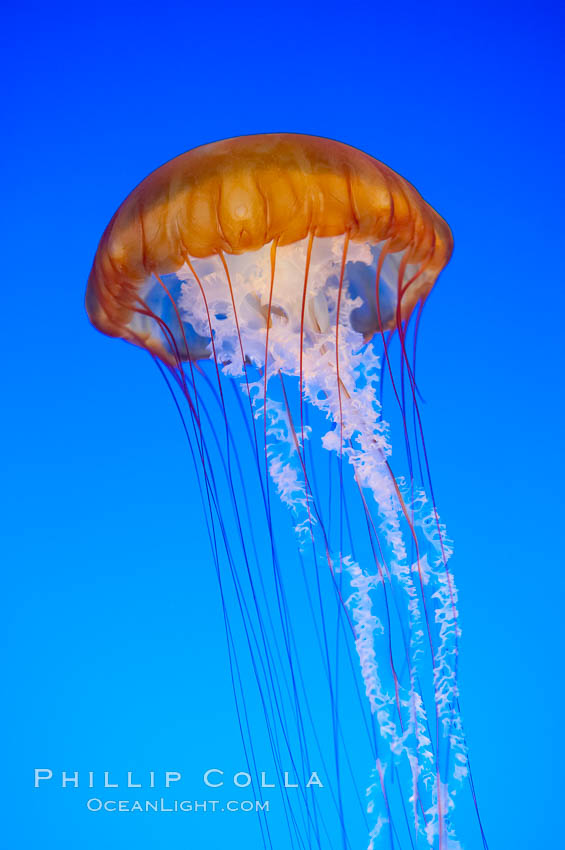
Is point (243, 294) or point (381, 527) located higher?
point (243, 294)

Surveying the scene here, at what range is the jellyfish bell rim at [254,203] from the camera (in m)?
2.61

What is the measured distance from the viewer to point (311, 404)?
3.45 metres

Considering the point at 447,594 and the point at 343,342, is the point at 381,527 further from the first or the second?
the point at 343,342

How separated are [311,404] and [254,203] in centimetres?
112

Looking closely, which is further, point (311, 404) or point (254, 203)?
point (311, 404)

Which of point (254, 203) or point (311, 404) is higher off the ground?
point (254, 203)

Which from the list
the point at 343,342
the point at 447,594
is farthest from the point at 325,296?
the point at 447,594

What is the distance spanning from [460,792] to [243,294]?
298 cm

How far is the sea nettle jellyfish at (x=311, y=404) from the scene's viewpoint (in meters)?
2.66

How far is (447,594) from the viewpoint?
3117mm

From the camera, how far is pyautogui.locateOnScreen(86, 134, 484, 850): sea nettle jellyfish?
266 centimetres

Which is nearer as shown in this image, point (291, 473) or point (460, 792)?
point (291, 473)

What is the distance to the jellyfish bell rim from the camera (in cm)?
261

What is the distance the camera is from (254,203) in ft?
8.50
